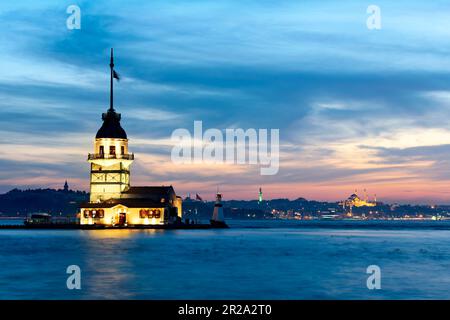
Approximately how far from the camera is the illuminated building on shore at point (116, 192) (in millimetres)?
127312

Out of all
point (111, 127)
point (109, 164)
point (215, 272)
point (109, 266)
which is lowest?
point (215, 272)

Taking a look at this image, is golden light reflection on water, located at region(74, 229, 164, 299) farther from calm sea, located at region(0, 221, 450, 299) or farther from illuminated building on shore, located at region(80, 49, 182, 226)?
illuminated building on shore, located at region(80, 49, 182, 226)

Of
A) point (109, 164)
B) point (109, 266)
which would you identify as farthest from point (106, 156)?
point (109, 266)

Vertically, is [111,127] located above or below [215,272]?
above

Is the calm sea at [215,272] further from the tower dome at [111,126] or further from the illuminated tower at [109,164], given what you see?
the tower dome at [111,126]

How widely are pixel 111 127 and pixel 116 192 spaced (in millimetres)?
11658

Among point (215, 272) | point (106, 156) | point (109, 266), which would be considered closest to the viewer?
point (215, 272)

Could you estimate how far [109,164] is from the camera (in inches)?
5118

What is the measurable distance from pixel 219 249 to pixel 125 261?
20670 mm

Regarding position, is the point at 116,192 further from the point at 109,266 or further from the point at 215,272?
the point at 215,272

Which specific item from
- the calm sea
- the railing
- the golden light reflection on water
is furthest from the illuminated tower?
the calm sea

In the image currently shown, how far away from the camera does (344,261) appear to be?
7138 cm
